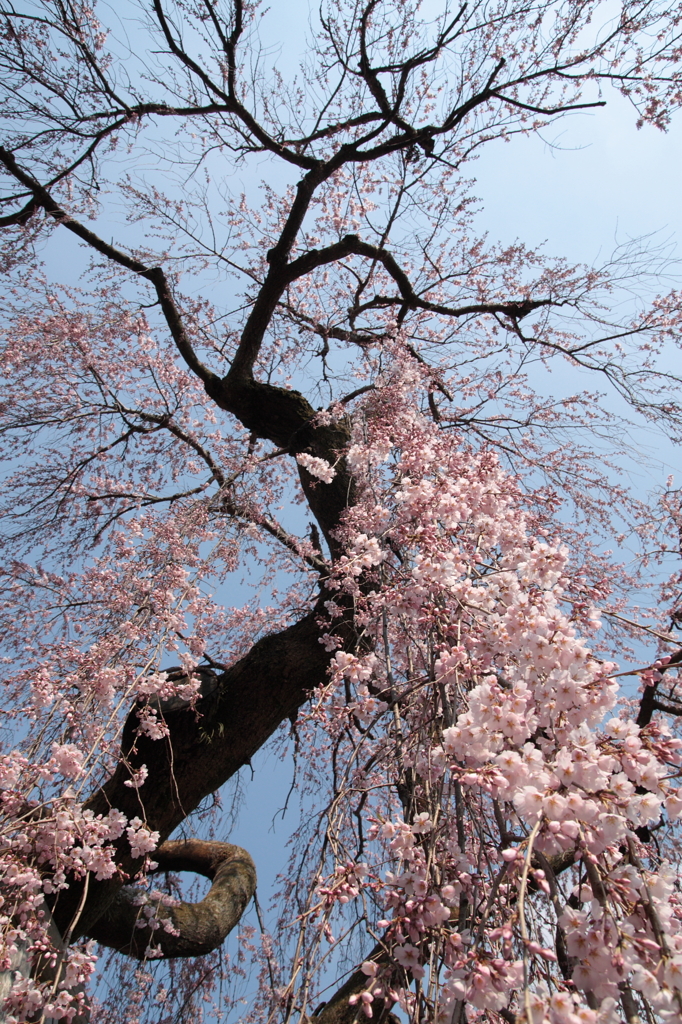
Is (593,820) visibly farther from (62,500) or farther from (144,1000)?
(62,500)

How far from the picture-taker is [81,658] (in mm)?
2352

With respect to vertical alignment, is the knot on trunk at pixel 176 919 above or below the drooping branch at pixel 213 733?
below

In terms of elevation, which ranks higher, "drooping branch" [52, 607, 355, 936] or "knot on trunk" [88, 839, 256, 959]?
"drooping branch" [52, 607, 355, 936]

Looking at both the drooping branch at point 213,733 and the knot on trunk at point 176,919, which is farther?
the knot on trunk at point 176,919

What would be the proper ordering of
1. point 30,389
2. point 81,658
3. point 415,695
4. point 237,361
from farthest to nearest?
point 30,389, point 237,361, point 81,658, point 415,695

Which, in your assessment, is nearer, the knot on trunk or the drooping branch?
the drooping branch

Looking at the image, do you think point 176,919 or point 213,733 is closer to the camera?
point 213,733

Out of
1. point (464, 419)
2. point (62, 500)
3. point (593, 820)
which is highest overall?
point (62, 500)

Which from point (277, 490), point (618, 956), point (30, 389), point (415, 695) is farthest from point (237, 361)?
point (618, 956)

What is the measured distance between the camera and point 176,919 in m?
3.07

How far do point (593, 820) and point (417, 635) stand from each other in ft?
3.85

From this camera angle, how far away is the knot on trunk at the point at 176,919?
2885 mm

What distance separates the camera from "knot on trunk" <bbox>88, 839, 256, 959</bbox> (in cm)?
288

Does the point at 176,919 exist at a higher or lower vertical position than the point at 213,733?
lower
